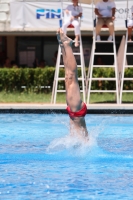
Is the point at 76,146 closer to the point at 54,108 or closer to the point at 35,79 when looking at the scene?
the point at 54,108


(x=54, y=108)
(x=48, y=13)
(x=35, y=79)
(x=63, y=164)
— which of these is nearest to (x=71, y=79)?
(x=63, y=164)

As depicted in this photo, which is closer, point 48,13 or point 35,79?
point 35,79

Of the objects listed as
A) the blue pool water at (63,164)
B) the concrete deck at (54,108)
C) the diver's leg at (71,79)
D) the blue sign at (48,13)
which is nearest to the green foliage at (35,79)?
the blue sign at (48,13)

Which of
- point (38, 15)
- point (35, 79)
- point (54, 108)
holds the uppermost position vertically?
point (38, 15)

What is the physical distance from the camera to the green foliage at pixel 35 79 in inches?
858

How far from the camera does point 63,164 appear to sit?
9375 millimetres

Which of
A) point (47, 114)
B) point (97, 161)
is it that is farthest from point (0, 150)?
point (47, 114)

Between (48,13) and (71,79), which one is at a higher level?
(71,79)

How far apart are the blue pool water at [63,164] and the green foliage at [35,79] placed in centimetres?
724

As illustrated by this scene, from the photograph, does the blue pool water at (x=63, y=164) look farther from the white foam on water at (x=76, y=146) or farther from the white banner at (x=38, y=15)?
the white banner at (x=38, y=15)

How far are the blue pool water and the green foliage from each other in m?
7.24

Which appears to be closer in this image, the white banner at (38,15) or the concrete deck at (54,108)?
the concrete deck at (54,108)

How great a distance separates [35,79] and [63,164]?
42.3 ft

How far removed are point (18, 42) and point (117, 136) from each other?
15000 mm
